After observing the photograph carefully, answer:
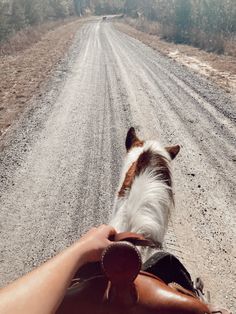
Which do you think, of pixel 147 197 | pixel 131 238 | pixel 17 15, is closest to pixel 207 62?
pixel 147 197

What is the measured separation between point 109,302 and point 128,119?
7.21 meters

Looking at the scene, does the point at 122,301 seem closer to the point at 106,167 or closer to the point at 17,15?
the point at 106,167

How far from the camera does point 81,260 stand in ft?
4.98

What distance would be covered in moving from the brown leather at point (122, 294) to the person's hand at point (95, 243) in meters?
0.12

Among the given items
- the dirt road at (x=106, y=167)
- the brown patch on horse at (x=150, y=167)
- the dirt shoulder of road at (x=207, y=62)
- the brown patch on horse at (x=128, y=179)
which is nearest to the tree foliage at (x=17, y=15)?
the dirt shoulder of road at (x=207, y=62)

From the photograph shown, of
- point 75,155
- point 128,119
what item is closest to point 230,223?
point 75,155

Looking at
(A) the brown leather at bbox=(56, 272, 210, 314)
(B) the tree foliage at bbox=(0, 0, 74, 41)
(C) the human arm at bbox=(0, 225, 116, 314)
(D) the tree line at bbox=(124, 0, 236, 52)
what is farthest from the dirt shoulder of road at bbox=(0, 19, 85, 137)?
(B) the tree foliage at bbox=(0, 0, 74, 41)

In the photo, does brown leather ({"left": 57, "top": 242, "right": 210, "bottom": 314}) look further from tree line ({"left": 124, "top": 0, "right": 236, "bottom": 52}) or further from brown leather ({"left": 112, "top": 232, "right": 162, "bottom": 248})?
tree line ({"left": 124, "top": 0, "right": 236, "bottom": 52})

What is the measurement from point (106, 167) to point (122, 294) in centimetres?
484

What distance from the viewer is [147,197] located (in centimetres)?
222

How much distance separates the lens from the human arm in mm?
1138

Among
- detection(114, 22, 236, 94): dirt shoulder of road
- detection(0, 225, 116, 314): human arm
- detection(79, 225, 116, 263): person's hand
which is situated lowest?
detection(114, 22, 236, 94): dirt shoulder of road

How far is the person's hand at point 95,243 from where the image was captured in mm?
1572

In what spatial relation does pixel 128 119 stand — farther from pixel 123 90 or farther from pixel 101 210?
pixel 101 210
